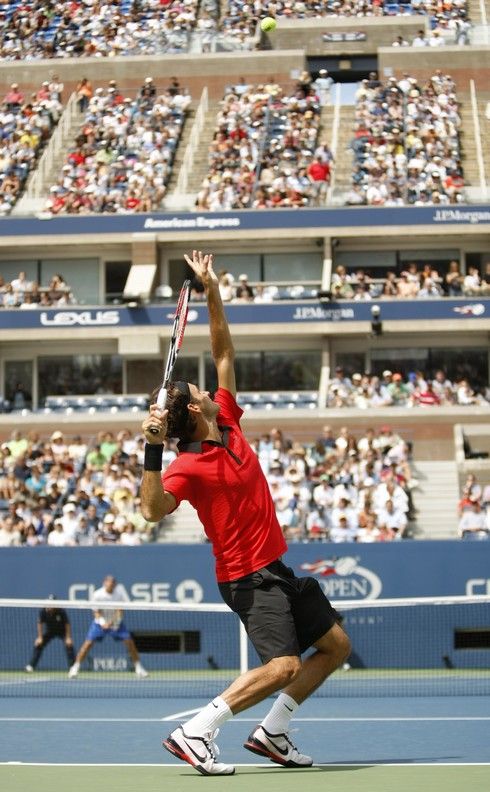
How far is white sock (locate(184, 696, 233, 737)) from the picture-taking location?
7863mm

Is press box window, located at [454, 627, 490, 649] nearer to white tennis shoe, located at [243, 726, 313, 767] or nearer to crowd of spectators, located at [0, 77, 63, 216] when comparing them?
white tennis shoe, located at [243, 726, 313, 767]

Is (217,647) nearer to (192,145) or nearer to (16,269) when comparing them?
(16,269)

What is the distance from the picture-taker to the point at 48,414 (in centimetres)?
3331

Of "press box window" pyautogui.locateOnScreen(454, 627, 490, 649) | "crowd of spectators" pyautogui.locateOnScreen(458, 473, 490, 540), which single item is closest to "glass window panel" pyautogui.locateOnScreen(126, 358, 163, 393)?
"crowd of spectators" pyautogui.locateOnScreen(458, 473, 490, 540)

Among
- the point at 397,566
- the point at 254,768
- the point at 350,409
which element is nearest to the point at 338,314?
the point at 350,409

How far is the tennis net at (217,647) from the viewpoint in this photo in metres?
20.7

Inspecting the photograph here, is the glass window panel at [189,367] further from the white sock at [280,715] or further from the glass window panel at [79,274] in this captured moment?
the white sock at [280,715]

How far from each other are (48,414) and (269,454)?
6.84 meters

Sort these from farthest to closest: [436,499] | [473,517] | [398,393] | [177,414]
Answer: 1. [398,393]
2. [436,499]
3. [473,517]
4. [177,414]

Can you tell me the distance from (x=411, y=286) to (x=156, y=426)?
2851 cm

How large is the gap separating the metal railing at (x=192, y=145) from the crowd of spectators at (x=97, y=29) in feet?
7.21

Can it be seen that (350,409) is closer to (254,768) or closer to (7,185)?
(7,185)

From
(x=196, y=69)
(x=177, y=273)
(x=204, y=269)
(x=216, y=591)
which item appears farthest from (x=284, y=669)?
(x=196, y=69)

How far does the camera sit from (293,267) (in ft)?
125
